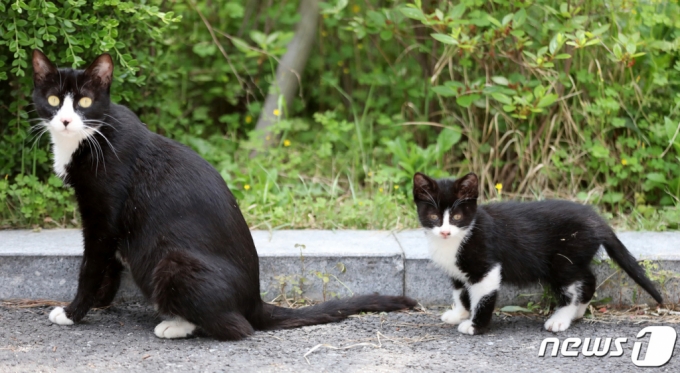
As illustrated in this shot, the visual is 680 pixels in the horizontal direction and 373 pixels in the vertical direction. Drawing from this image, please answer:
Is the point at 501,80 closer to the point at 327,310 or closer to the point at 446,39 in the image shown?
the point at 446,39

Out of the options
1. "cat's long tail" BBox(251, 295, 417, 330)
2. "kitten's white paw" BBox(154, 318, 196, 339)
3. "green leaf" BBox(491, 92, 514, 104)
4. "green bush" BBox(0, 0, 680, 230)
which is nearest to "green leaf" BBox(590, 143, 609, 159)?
"green bush" BBox(0, 0, 680, 230)

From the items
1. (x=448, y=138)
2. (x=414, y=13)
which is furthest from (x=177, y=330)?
(x=448, y=138)

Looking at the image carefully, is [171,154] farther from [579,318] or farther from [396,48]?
[396,48]

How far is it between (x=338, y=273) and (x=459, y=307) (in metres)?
0.73

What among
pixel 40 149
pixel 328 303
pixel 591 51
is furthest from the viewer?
pixel 591 51

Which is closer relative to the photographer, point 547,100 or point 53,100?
point 53,100

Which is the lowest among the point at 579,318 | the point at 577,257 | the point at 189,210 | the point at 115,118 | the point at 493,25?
the point at 579,318

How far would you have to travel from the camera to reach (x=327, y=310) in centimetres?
417

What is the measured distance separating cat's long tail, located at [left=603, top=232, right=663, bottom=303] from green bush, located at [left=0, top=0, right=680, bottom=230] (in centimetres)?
98

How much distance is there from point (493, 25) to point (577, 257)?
6.14 feet

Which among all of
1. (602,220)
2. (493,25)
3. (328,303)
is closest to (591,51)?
(493,25)

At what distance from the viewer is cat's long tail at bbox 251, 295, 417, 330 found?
13.3 feet

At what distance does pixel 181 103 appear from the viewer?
6.80 metres

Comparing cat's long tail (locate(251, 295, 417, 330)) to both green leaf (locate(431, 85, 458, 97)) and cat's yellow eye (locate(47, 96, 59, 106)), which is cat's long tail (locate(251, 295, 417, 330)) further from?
green leaf (locate(431, 85, 458, 97))
